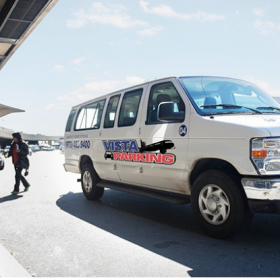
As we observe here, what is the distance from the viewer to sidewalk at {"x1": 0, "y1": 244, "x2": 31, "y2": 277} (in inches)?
140

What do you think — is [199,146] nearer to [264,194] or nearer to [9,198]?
[264,194]

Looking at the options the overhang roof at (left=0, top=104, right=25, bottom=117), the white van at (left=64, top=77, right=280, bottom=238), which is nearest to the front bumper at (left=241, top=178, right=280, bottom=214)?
the white van at (left=64, top=77, right=280, bottom=238)

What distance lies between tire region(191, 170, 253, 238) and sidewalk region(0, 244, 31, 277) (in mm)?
2329

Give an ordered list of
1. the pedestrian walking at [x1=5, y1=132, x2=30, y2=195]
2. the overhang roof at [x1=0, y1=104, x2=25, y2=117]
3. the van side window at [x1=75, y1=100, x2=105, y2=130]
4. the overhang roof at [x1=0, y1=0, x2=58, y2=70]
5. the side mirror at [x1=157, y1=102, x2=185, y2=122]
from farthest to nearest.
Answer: the overhang roof at [x1=0, y1=104, x2=25, y2=117] < the overhang roof at [x1=0, y1=0, x2=58, y2=70] < the pedestrian walking at [x1=5, y1=132, x2=30, y2=195] < the van side window at [x1=75, y1=100, x2=105, y2=130] < the side mirror at [x1=157, y1=102, x2=185, y2=122]

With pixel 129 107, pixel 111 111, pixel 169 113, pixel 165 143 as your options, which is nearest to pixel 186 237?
pixel 165 143

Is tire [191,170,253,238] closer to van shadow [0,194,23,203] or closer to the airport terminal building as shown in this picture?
van shadow [0,194,23,203]

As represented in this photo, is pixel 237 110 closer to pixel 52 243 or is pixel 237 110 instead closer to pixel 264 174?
pixel 264 174

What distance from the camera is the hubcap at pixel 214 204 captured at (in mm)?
4430

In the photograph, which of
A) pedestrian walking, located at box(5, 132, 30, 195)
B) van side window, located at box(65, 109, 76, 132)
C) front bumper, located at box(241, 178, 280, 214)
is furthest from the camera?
pedestrian walking, located at box(5, 132, 30, 195)

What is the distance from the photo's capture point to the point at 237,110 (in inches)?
189

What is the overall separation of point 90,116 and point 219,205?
4.37 meters

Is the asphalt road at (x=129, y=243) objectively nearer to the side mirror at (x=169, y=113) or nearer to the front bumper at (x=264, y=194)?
the front bumper at (x=264, y=194)

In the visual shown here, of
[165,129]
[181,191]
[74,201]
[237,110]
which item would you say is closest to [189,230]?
[181,191]

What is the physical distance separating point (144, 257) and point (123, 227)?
1450 mm
